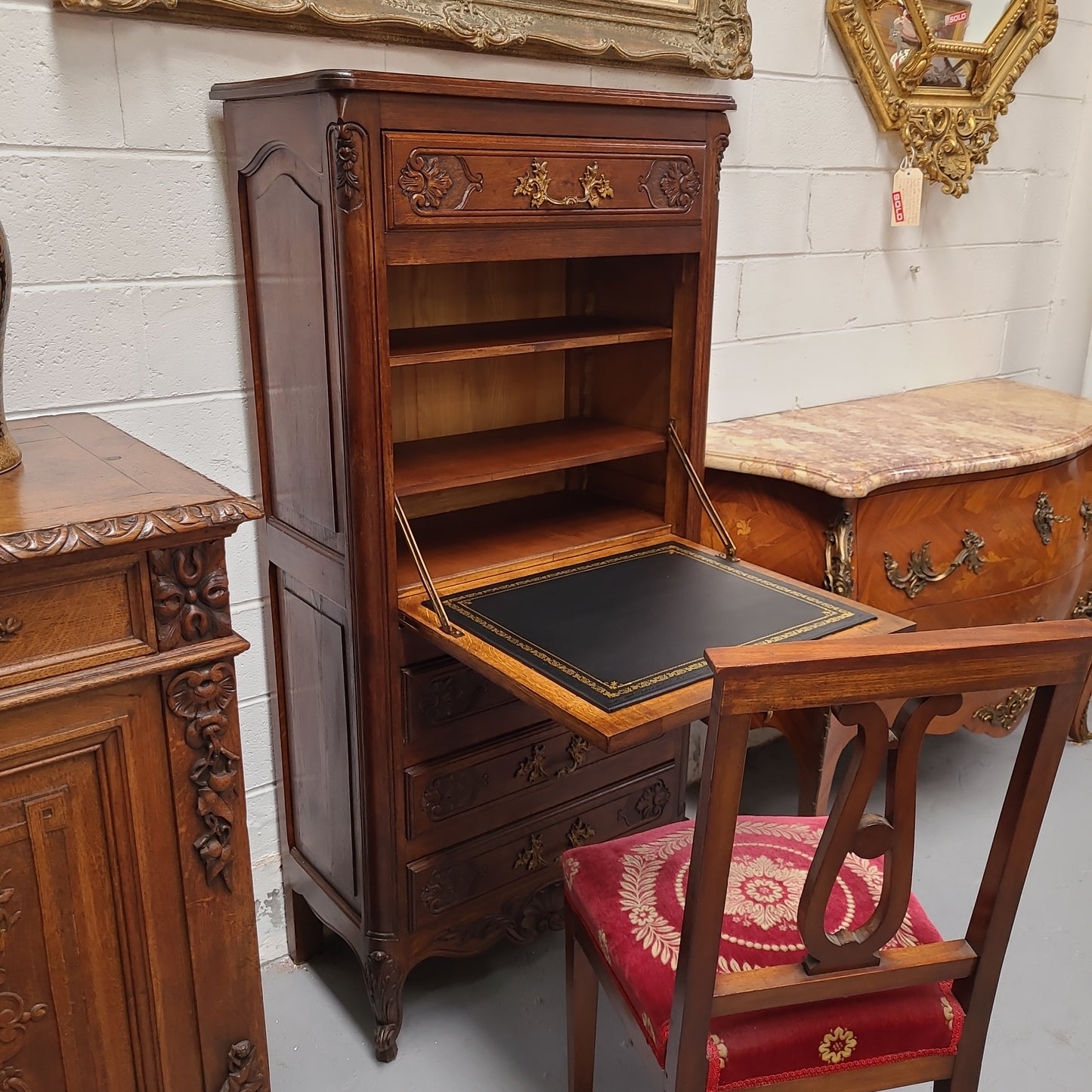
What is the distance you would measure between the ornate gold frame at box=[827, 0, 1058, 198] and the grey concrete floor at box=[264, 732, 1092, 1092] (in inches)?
63.7

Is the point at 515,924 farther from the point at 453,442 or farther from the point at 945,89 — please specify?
the point at 945,89

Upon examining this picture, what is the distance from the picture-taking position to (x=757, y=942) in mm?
1254

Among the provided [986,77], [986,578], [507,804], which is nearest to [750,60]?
[986,77]

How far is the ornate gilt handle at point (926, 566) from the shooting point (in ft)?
6.48

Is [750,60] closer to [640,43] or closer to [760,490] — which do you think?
[640,43]

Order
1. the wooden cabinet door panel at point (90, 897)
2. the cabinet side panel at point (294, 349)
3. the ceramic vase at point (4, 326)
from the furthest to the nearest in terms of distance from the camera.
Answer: the cabinet side panel at point (294, 349) < the ceramic vase at point (4, 326) < the wooden cabinet door panel at point (90, 897)

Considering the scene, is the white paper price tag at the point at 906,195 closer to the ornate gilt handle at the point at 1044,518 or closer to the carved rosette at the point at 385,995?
the ornate gilt handle at the point at 1044,518

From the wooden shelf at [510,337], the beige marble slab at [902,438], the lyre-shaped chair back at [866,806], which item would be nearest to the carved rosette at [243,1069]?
the lyre-shaped chair back at [866,806]

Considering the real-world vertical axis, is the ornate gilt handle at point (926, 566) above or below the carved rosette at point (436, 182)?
below

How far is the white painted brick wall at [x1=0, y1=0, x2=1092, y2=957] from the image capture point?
1.45 m

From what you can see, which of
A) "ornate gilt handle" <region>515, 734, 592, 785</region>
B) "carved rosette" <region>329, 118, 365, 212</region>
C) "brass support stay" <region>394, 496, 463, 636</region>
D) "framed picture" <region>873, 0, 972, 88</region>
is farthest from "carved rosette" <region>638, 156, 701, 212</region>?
"framed picture" <region>873, 0, 972, 88</region>

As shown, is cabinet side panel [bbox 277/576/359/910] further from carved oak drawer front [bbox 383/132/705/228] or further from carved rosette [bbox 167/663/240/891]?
carved oak drawer front [bbox 383/132/705/228]

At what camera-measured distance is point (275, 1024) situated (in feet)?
6.00

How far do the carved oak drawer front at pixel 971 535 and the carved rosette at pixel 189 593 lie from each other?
1211mm
